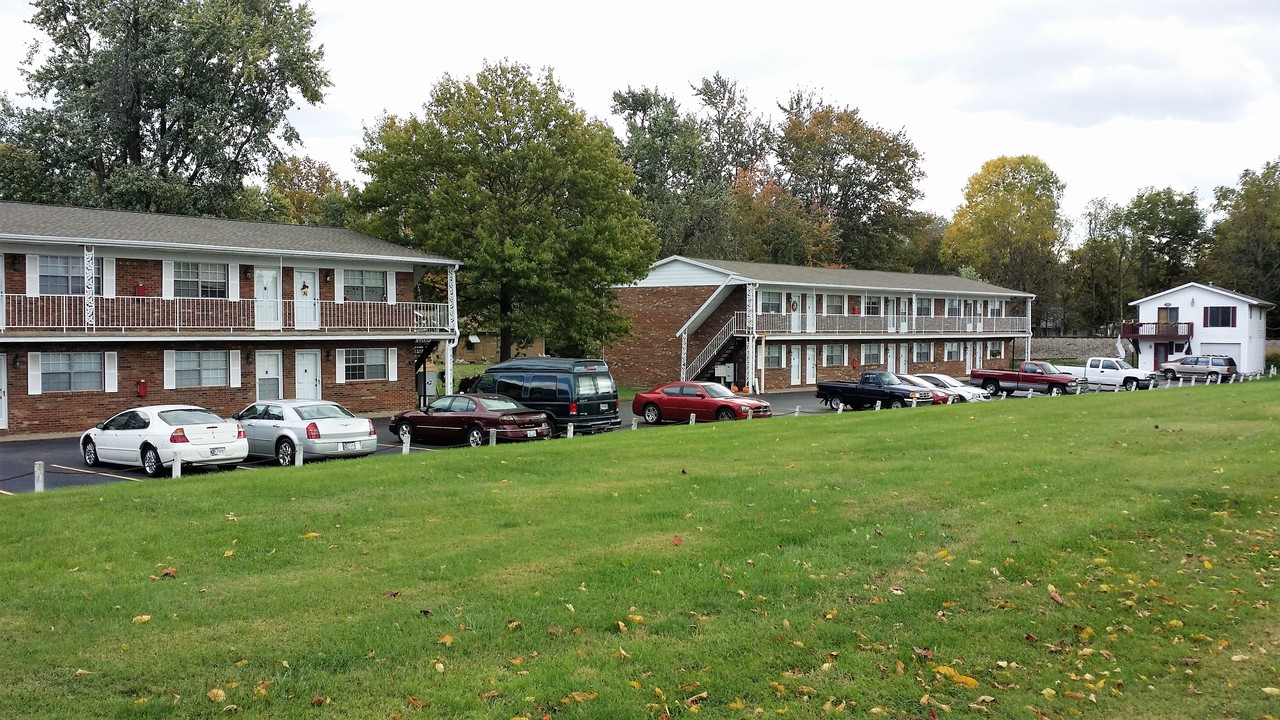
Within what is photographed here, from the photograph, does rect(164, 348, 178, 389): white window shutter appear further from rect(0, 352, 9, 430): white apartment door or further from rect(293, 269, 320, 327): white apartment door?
rect(0, 352, 9, 430): white apartment door

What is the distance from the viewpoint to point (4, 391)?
84.1 ft

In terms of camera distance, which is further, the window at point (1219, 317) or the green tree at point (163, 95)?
the window at point (1219, 317)

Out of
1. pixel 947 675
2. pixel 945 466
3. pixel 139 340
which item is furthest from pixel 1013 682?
pixel 139 340

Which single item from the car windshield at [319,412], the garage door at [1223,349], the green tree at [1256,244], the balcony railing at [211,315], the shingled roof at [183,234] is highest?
the green tree at [1256,244]

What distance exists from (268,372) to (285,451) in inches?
427

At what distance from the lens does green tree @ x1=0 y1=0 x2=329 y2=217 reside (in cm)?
4478

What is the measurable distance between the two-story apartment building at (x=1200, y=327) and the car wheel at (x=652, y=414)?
4379 centimetres

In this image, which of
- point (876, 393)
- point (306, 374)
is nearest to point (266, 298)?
point (306, 374)

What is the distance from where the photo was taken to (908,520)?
11.6 meters

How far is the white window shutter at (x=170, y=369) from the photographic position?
93.2ft

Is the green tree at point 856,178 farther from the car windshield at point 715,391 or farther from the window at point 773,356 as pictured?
the car windshield at point 715,391

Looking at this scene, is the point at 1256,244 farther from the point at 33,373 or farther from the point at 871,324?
the point at 33,373

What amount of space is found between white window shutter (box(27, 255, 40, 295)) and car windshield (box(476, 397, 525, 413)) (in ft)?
40.9

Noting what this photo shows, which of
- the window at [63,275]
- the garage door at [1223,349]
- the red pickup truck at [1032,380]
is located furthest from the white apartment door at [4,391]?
the garage door at [1223,349]
